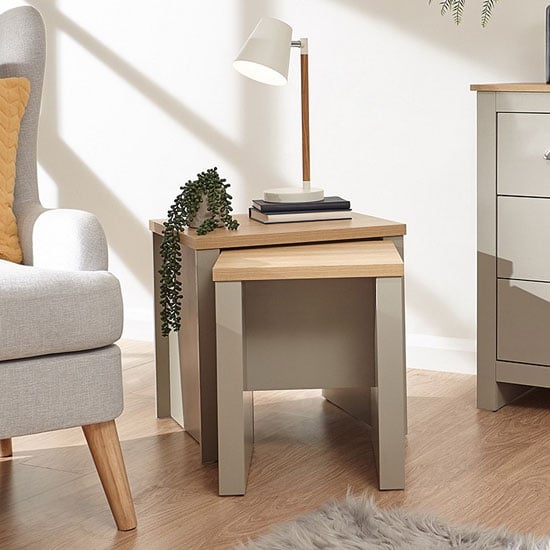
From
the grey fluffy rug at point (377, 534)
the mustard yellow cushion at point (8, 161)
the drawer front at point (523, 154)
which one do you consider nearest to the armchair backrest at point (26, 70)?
the mustard yellow cushion at point (8, 161)

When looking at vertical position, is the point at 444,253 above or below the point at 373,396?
above

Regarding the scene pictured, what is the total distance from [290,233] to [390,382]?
417 millimetres

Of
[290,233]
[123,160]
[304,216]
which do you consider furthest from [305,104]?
[123,160]

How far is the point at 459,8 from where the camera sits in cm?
276

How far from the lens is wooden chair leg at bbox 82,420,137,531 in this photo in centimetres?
192

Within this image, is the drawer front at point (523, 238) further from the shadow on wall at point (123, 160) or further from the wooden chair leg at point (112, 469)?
the wooden chair leg at point (112, 469)

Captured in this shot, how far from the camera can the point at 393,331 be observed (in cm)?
207

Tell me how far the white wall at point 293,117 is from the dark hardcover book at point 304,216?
62cm

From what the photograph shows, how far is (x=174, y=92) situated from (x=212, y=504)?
172 cm

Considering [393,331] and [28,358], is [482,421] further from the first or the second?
[28,358]

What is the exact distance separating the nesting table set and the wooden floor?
66 millimetres

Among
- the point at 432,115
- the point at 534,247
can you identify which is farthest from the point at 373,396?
the point at 432,115

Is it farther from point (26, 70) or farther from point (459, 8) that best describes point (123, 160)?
point (459, 8)

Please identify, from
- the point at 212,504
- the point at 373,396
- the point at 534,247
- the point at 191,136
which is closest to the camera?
the point at 212,504
